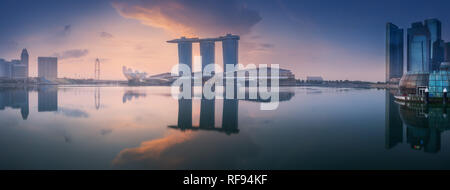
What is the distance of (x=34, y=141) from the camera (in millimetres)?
9430

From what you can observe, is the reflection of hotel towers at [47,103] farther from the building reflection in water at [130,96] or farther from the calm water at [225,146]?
the calm water at [225,146]

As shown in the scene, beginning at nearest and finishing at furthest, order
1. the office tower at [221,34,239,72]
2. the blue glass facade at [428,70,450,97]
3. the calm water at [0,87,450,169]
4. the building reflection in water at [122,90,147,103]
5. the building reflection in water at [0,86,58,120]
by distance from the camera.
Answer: the calm water at [0,87,450,169] → the building reflection in water at [0,86,58,120] → the blue glass facade at [428,70,450,97] → the building reflection in water at [122,90,147,103] → the office tower at [221,34,239,72]

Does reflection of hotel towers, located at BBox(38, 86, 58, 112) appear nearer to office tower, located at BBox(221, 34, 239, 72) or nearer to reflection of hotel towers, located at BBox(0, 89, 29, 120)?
reflection of hotel towers, located at BBox(0, 89, 29, 120)

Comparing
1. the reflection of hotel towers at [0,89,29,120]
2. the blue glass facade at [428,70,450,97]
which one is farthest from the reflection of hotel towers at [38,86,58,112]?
the blue glass facade at [428,70,450,97]

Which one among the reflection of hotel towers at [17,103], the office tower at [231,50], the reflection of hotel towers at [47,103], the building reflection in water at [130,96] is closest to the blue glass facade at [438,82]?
the building reflection in water at [130,96]

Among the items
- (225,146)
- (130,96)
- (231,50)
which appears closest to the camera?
(225,146)

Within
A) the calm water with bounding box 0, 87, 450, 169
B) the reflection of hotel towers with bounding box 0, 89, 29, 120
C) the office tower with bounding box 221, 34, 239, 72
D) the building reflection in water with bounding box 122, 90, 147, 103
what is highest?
the office tower with bounding box 221, 34, 239, 72

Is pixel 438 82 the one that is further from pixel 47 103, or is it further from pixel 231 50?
pixel 231 50

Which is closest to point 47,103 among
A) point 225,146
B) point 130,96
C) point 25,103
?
point 25,103

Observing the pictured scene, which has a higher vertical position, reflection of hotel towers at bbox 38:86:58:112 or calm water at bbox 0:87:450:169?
reflection of hotel towers at bbox 38:86:58:112

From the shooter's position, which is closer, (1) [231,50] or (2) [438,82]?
(2) [438,82]

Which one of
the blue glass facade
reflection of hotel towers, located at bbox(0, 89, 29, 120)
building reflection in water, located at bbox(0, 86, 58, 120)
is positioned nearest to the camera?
reflection of hotel towers, located at bbox(0, 89, 29, 120)
